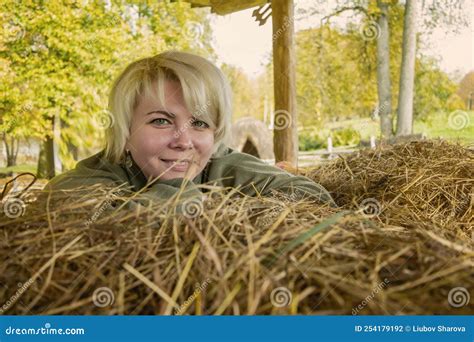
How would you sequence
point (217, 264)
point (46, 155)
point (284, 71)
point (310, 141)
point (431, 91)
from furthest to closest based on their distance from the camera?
1. point (310, 141)
2. point (431, 91)
3. point (46, 155)
4. point (284, 71)
5. point (217, 264)

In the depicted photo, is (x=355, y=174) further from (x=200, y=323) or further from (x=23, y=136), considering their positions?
(x=23, y=136)

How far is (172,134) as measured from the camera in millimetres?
1291

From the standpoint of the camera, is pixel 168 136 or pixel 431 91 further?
pixel 431 91

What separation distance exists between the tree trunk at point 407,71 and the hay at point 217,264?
5471mm

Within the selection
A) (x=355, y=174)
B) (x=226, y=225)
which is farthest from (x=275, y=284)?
(x=355, y=174)

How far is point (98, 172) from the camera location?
129 cm

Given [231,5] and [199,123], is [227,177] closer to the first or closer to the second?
[199,123]

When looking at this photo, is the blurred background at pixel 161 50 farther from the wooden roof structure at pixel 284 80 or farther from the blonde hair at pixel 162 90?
the blonde hair at pixel 162 90

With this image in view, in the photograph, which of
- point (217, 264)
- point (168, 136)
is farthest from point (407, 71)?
point (217, 264)

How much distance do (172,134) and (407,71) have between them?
5.24 meters

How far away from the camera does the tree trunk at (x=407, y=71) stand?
19.2ft

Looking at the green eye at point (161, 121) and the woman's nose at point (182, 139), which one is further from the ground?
the green eye at point (161, 121)

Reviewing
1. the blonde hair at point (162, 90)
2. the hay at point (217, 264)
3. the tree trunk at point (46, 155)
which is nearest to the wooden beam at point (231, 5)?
the blonde hair at point (162, 90)

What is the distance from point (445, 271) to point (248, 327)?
0.26 meters
